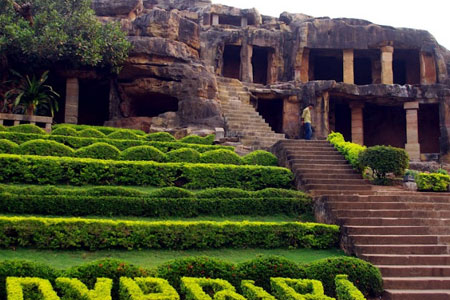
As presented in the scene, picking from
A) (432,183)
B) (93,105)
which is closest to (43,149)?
(432,183)

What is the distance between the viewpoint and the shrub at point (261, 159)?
562 inches

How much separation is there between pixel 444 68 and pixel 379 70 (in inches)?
143

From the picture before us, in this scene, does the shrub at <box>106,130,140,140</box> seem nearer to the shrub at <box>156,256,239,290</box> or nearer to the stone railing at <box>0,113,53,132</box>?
the stone railing at <box>0,113,53,132</box>

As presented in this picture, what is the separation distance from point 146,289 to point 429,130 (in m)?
25.3

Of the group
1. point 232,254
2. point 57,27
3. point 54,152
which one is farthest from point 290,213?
point 57,27

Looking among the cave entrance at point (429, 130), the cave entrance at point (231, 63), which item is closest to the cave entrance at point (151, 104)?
the cave entrance at point (231, 63)

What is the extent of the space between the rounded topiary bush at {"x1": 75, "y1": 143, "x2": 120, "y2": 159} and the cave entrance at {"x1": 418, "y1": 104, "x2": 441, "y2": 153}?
68.2 ft

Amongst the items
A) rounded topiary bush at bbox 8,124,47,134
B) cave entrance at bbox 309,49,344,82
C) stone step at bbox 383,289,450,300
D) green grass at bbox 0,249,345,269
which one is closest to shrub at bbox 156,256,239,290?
green grass at bbox 0,249,345,269

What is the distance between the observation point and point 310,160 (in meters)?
14.0

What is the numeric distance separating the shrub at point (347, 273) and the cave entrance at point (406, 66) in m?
23.0

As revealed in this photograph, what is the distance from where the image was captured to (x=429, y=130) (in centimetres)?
2780

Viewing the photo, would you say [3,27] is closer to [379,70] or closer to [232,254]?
[232,254]

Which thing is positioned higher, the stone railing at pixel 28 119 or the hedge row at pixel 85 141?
the stone railing at pixel 28 119

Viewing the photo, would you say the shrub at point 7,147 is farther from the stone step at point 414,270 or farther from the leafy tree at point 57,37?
the stone step at point 414,270
